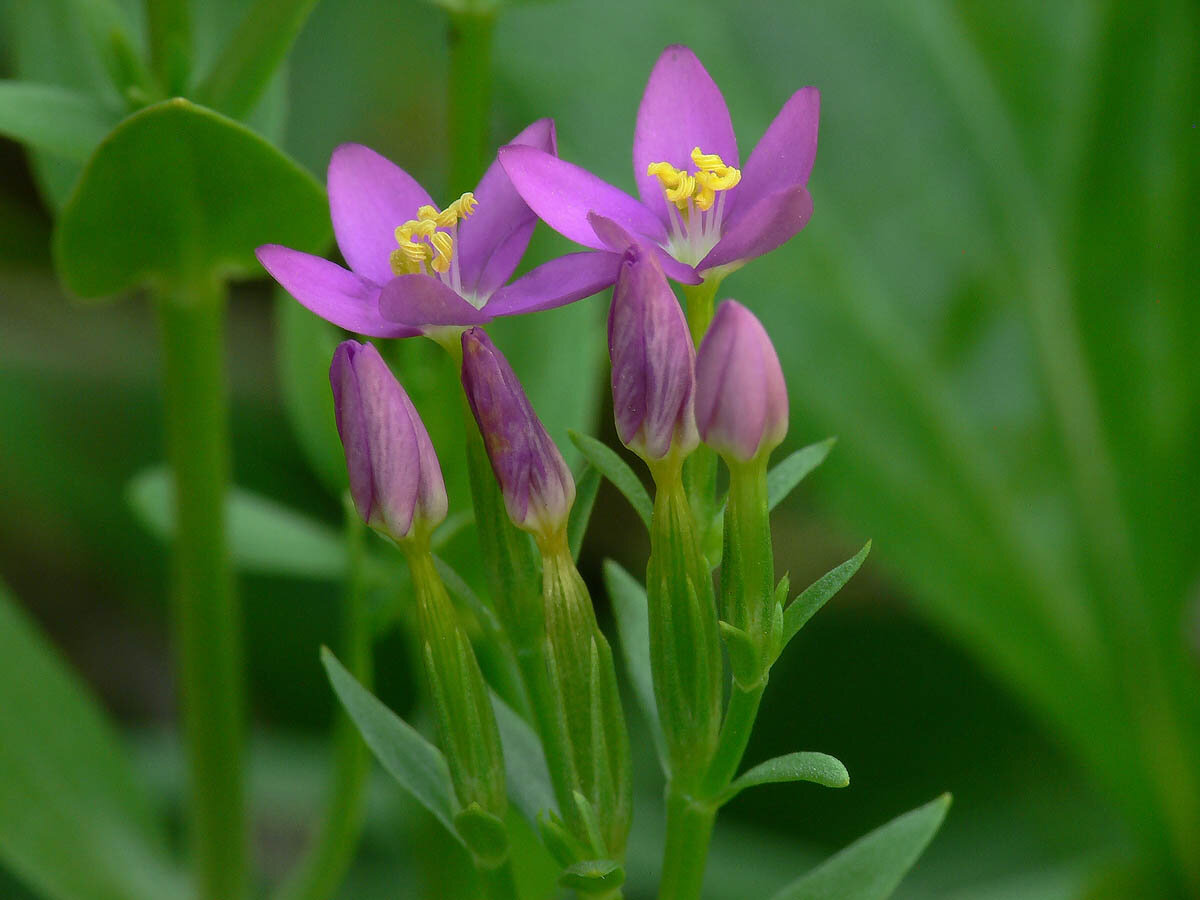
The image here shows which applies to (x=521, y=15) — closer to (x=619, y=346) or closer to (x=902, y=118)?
(x=902, y=118)

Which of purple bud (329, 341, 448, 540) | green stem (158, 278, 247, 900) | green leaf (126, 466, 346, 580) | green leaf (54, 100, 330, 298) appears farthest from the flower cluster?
green leaf (126, 466, 346, 580)

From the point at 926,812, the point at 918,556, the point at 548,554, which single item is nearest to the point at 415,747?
the point at 548,554

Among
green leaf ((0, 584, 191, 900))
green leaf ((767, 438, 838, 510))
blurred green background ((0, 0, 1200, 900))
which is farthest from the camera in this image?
blurred green background ((0, 0, 1200, 900))

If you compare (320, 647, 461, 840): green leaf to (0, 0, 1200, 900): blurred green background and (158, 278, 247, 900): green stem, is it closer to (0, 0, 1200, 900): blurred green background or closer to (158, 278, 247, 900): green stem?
(158, 278, 247, 900): green stem

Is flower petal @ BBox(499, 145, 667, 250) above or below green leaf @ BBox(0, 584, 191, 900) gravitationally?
above

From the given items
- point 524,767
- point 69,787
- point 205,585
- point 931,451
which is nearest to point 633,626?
point 524,767

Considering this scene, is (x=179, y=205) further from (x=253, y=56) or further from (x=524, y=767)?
(x=524, y=767)

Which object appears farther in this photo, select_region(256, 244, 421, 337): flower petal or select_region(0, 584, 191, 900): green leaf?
select_region(0, 584, 191, 900): green leaf
